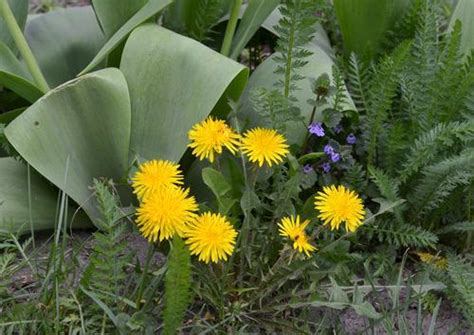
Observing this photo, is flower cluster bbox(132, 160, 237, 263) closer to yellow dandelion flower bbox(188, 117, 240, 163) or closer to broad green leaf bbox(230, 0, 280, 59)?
yellow dandelion flower bbox(188, 117, 240, 163)

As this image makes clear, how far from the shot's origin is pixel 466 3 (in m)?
2.47

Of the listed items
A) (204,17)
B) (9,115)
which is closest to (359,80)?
(204,17)

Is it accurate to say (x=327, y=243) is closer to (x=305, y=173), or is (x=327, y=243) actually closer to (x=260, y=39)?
(x=305, y=173)

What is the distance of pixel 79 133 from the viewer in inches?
85.9

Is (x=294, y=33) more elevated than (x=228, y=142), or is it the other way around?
(x=294, y=33)

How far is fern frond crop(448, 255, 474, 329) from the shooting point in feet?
6.20

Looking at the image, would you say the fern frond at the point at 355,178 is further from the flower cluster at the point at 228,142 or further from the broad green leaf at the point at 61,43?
the broad green leaf at the point at 61,43

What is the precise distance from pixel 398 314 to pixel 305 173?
1.65ft

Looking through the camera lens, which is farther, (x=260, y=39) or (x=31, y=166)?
(x=260, y=39)

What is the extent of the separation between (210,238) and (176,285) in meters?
0.12

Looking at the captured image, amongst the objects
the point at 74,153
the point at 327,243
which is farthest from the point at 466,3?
the point at 74,153

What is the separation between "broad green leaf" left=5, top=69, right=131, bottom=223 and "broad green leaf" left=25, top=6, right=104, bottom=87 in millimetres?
494

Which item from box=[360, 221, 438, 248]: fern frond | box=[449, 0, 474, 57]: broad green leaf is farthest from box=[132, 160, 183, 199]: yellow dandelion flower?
box=[449, 0, 474, 57]: broad green leaf

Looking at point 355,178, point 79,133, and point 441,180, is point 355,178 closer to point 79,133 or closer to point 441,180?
point 441,180
